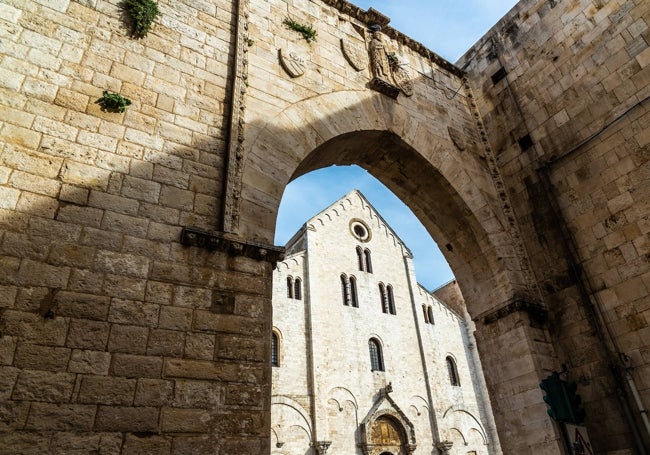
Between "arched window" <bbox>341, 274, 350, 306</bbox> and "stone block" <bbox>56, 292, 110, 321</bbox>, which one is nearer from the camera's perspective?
"stone block" <bbox>56, 292, 110, 321</bbox>

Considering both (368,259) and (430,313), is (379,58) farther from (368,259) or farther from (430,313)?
(430,313)

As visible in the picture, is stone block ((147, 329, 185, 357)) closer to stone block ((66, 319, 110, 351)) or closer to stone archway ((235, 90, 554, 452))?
stone block ((66, 319, 110, 351))

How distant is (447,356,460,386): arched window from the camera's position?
21.2m

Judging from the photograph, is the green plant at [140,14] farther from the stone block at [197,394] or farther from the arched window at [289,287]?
the arched window at [289,287]

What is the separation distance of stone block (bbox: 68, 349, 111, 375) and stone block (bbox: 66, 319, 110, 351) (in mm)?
45

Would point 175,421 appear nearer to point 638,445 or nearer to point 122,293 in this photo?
point 122,293

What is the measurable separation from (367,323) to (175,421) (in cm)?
1699

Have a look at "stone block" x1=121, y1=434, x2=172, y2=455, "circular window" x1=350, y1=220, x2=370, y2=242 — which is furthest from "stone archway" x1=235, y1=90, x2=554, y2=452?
"circular window" x1=350, y1=220, x2=370, y2=242

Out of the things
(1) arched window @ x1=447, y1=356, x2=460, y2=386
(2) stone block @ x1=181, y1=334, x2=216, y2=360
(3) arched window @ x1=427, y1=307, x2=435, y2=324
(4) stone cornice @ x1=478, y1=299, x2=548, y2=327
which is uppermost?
(3) arched window @ x1=427, y1=307, x2=435, y2=324

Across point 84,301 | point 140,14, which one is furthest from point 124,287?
point 140,14

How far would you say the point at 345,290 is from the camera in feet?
67.7

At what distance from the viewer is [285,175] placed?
559 centimetres

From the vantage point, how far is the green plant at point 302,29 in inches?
284

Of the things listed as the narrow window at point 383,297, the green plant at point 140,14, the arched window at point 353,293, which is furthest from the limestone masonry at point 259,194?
the narrow window at point 383,297
